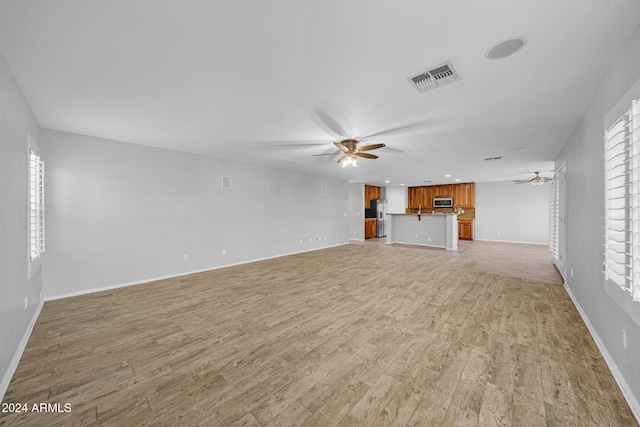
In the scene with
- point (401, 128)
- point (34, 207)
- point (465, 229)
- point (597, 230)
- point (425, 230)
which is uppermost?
point (401, 128)

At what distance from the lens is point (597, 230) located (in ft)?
7.99

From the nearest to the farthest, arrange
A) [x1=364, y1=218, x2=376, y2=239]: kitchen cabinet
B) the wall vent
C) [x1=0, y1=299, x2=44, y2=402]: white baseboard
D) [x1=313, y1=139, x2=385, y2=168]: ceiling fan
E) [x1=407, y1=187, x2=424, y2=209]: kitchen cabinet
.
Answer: [x1=0, y1=299, x2=44, y2=402]: white baseboard < [x1=313, y1=139, x2=385, y2=168]: ceiling fan < the wall vent < [x1=364, y1=218, x2=376, y2=239]: kitchen cabinet < [x1=407, y1=187, x2=424, y2=209]: kitchen cabinet

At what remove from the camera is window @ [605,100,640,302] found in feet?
5.01

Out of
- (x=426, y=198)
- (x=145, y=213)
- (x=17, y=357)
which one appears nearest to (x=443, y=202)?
(x=426, y=198)

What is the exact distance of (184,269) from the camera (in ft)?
16.8

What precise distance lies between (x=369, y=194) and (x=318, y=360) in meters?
9.79

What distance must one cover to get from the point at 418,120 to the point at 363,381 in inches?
120

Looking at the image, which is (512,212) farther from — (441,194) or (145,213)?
(145,213)

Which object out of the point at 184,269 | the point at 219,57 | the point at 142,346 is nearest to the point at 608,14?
the point at 219,57

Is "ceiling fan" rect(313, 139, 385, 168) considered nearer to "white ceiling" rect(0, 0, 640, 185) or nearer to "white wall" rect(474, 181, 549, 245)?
"white ceiling" rect(0, 0, 640, 185)

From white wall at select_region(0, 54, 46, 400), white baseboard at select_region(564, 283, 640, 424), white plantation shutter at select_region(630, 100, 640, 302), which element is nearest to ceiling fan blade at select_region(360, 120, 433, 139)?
white plantation shutter at select_region(630, 100, 640, 302)

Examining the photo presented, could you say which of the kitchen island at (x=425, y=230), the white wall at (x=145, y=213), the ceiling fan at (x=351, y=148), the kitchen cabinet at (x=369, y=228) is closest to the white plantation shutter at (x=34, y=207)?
the white wall at (x=145, y=213)

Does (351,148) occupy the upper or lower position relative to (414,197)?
upper

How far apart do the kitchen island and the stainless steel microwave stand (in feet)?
9.01
